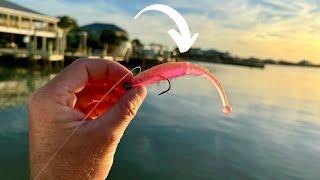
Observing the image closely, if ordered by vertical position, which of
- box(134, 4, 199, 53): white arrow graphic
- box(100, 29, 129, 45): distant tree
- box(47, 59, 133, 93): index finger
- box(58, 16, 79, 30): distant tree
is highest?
box(134, 4, 199, 53): white arrow graphic

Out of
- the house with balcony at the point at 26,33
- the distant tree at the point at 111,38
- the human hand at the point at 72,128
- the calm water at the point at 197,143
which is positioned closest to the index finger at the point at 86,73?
the human hand at the point at 72,128

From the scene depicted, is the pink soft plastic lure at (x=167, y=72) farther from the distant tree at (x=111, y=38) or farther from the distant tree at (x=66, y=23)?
the distant tree at (x=111, y=38)

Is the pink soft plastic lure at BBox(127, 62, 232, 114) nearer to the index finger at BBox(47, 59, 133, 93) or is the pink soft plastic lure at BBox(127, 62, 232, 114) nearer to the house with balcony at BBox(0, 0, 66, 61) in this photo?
the index finger at BBox(47, 59, 133, 93)

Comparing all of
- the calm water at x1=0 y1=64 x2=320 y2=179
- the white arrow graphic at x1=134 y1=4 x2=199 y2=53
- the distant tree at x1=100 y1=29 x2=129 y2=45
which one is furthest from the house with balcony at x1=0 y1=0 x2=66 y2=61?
the white arrow graphic at x1=134 y1=4 x2=199 y2=53

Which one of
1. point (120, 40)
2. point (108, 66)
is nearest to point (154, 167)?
point (108, 66)

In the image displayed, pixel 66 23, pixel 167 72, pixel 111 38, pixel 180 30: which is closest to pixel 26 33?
pixel 66 23

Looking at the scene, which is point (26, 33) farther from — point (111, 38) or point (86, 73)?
point (86, 73)
